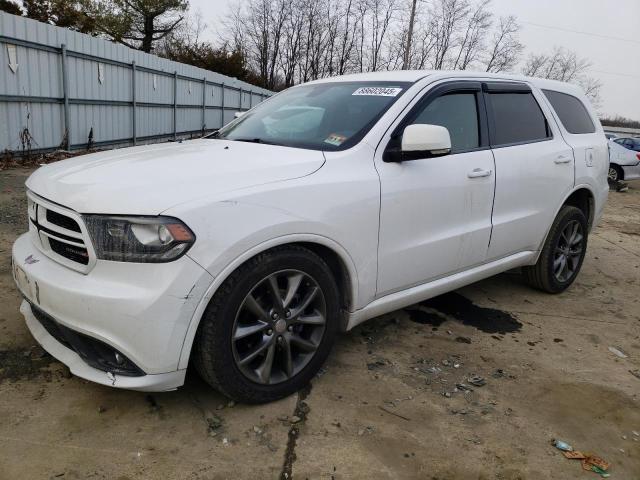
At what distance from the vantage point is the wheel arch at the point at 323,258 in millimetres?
2171

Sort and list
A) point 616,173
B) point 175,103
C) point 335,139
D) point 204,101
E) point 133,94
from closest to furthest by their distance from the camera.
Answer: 1. point 335,139
2. point 133,94
3. point 616,173
4. point 175,103
5. point 204,101

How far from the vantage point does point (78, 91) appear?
1030cm

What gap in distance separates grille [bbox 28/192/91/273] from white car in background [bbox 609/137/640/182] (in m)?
16.0

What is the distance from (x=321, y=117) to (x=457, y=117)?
917 mm

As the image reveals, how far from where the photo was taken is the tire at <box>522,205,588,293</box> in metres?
4.24

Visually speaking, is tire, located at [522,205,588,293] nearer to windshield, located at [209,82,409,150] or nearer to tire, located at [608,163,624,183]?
windshield, located at [209,82,409,150]

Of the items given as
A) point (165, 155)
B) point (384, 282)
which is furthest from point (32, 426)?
point (384, 282)

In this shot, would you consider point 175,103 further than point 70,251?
Yes

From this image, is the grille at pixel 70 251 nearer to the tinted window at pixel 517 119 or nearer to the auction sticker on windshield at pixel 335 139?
the auction sticker on windshield at pixel 335 139

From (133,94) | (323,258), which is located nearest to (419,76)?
(323,258)

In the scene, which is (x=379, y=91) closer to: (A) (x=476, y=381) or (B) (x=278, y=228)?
(B) (x=278, y=228)

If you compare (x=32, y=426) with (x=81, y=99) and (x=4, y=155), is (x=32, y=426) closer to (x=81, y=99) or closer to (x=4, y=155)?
(x=4, y=155)

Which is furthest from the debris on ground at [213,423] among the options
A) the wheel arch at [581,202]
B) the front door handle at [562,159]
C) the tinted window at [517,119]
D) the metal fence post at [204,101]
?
the metal fence post at [204,101]

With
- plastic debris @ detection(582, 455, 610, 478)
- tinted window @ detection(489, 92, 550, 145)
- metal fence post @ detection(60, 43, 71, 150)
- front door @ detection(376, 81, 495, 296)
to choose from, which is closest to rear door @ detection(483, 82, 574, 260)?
tinted window @ detection(489, 92, 550, 145)
